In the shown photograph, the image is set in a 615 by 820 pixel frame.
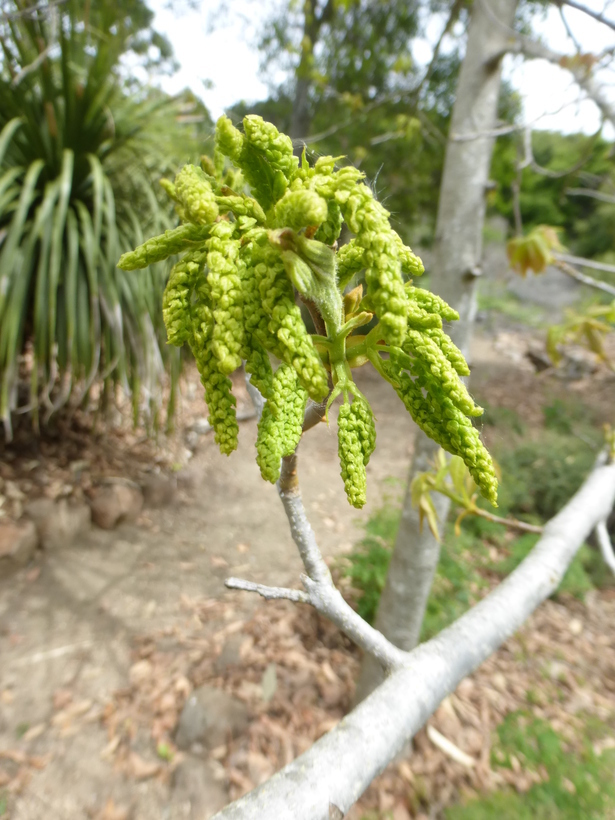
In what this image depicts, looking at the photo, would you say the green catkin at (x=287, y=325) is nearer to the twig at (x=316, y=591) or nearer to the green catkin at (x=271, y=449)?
the green catkin at (x=271, y=449)

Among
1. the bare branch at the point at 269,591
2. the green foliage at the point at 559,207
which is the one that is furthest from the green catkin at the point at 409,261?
the green foliage at the point at 559,207

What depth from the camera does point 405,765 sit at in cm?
241

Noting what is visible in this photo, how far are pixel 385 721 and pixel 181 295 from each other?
2.41 feet

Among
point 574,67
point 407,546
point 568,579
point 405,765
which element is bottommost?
point 405,765

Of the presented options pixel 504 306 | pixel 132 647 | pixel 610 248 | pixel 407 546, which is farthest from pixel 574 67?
pixel 610 248

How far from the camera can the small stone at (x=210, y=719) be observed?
2.41m

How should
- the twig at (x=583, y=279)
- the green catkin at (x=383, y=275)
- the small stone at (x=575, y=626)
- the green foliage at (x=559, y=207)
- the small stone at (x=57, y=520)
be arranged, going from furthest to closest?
the green foliage at (x=559, y=207) < the small stone at (x=575, y=626) < the small stone at (x=57, y=520) < the twig at (x=583, y=279) < the green catkin at (x=383, y=275)

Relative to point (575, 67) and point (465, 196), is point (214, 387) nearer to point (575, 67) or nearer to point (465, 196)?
point (465, 196)

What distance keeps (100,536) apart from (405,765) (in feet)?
8.03

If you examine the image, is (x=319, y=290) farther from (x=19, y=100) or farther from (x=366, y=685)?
(x=19, y=100)

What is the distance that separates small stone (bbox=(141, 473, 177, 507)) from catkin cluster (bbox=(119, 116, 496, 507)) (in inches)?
Answer: 143

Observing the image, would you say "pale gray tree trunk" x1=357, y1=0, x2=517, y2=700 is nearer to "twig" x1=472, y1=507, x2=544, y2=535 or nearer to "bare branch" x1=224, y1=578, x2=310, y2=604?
"twig" x1=472, y1=507, x2=544, y2=535

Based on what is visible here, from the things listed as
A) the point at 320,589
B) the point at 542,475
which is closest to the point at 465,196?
the point at 320,589

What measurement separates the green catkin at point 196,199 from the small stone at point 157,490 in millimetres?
3663
